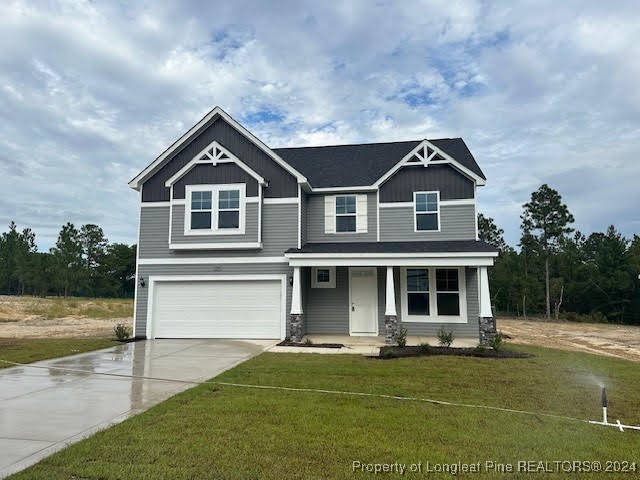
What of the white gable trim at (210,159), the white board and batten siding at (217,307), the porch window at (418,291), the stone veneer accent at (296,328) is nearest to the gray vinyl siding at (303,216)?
the white gable trim at (210,159)

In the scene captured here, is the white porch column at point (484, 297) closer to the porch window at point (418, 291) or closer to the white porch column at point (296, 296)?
the porch window at point (418, 291)

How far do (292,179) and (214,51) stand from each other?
552cm

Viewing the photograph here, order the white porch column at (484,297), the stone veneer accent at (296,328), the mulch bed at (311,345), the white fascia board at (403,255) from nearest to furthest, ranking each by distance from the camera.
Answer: the mulch bed at (311,345) → the white porch column at (484,297) → the white fascia board at (403,255) → the stone veneer accent at (296,328)

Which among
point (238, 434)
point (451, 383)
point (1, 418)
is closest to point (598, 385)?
point (451, 383)

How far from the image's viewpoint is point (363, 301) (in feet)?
49.7

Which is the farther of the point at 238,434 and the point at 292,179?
the point at 292,179

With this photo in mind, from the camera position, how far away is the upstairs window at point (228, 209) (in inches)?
577

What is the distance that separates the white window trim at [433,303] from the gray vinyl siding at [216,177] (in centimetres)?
Result: 646

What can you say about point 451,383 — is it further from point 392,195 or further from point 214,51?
point 214,51

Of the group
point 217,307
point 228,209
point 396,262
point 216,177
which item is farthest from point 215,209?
point 396,262

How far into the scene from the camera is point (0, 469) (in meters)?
3.92

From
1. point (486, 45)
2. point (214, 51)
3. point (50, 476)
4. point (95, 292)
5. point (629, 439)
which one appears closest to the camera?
point (50, 476)

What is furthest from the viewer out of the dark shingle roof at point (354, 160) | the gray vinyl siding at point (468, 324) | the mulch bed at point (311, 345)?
the dark shingle roof at point (354, 160)

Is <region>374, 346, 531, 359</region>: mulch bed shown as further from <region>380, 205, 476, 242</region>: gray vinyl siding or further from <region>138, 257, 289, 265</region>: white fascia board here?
<region>138, 257, 289, 265</region>: white fascia board
